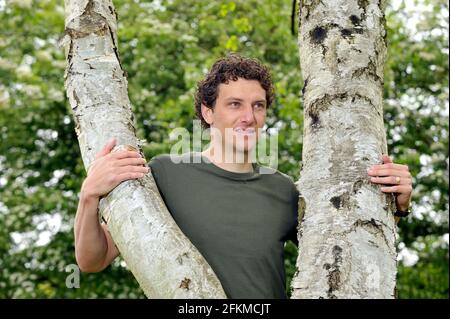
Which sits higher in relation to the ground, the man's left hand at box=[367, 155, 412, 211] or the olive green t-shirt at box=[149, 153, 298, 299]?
the man's left hand at box=[367, 155, 412, 211]

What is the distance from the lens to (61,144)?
10.6 m

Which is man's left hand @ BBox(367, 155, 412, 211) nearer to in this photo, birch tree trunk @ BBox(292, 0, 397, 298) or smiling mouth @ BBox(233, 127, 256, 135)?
birch tree trunk @ BBox(292, 0, 397, 298)

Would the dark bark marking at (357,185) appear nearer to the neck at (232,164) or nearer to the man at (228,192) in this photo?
the man at (228,192)

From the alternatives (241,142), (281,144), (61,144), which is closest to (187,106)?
(281,144)

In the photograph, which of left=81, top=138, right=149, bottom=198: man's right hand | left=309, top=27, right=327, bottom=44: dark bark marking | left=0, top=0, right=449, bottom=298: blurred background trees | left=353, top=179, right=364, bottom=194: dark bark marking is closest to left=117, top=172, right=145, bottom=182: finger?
left=81, top=138, right=149, bottom=198: man's right hand

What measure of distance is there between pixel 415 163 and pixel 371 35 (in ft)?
23.2

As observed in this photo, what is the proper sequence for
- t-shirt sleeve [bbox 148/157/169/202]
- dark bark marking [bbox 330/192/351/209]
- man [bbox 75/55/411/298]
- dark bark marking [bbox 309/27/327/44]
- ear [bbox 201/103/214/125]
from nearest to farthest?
dark bark marking [bbox 330/192/351/209] → man [bbox 75/55/411/298] → dark bark marking [bbox 309/27/327/44] → t-shirt sleeve [bbox 148/157/169/202] → ear [bbox 201/103/214/125]

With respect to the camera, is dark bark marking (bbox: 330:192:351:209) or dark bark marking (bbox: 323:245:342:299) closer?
dark bark marking (bbox: 323:245:342:299)

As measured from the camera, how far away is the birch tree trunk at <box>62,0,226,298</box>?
1852mm

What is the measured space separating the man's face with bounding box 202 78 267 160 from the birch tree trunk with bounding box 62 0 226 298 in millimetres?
528

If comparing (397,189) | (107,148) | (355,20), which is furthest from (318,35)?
(107,148)

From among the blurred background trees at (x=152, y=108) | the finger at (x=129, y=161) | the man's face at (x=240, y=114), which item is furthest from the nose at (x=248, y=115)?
the blurred background trees at (x=152, y=108)

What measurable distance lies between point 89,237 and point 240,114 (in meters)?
0.75
